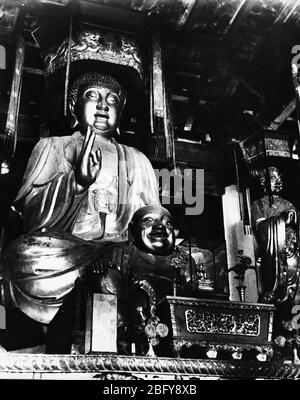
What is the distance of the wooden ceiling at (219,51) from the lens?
4277 millimetres

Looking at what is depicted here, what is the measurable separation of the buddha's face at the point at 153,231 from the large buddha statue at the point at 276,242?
3.06 ft

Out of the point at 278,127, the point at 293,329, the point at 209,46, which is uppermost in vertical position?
the point at 209,46

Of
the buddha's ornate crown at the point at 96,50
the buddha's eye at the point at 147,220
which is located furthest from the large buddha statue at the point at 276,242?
the buddha's ornate crown at the point at 96,50

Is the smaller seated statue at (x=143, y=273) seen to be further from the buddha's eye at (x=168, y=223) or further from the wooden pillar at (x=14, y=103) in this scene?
the wooden pillar at (x=14, y=103)

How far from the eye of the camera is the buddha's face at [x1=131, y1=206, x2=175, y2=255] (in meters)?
3.63

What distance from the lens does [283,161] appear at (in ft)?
15.5

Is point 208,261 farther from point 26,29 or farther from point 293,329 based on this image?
point 26,29

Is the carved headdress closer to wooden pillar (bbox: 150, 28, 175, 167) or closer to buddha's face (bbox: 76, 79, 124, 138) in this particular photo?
buddha's face (bbox: 76, 79, 124, 138)

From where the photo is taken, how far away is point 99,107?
445cm

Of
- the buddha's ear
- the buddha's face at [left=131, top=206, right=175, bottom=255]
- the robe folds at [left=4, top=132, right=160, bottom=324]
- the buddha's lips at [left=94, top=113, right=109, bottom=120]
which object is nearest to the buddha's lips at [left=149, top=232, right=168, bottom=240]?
the buddha's face at [left=131, top=206, right=175, bottom=255]

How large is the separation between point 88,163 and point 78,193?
265mm

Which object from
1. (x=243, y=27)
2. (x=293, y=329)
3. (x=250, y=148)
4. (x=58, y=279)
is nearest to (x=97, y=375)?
(x=58, y=279)

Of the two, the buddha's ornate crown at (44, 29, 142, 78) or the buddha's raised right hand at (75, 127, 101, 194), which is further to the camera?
the buddha's ornate crown at (44, 29, 142, 78)
